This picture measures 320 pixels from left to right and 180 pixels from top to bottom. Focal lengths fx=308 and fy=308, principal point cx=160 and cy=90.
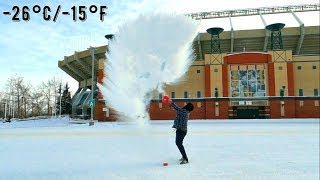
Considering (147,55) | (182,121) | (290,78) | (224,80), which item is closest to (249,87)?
(224,80)

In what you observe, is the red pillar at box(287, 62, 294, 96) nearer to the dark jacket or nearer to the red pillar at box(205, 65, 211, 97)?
the red pillar at box(205, 65, 211, 97)

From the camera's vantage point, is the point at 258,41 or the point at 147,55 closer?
the point at 147,55

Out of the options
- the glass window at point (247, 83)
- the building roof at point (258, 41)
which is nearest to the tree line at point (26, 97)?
the building roof at point (258, 41)

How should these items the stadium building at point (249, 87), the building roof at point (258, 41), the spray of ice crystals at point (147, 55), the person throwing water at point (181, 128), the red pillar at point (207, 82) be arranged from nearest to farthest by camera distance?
the person throwing water at point (181, 128) < the spray of ice crystals at point (147, 55) < the stadium building at point (249, 87) < the red pillar at point (207, 82) < the building roof at point (258, 41)

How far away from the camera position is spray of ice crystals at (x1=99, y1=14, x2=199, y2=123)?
10.7 m

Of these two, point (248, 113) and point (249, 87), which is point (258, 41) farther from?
point (248, 113)

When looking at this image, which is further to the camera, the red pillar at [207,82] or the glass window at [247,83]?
the red pillar at [207,82]

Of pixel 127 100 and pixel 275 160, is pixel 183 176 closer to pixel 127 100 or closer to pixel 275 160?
pixel 275 160

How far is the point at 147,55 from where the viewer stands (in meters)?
10.8

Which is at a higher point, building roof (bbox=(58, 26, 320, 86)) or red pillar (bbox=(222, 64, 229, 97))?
building roof (bbox=(58, 26, 320, 86))

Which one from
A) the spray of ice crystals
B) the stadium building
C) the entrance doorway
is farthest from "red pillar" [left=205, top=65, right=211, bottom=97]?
the spray of ice crystals

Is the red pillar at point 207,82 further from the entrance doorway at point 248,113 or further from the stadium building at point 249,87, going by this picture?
the entrance doorway at point 248,113

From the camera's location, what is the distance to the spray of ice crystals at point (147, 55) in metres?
10.7

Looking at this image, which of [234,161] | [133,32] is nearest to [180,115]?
[234,161]
